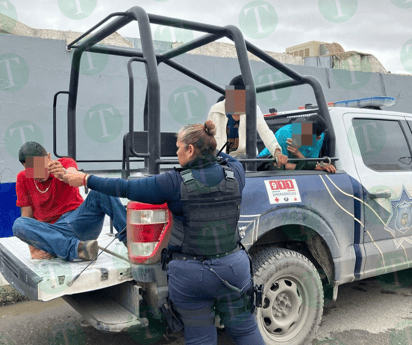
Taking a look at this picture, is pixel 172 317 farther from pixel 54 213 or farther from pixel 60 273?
pixel 54 213

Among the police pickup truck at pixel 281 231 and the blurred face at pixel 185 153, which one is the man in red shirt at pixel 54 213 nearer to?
the police pickup truck at pixel 281 231

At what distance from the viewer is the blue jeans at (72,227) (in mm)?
3188

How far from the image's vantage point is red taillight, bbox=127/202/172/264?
268 cm

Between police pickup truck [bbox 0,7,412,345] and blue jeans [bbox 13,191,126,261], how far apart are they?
5.1 inches

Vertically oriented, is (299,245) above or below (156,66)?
below

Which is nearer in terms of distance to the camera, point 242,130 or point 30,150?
point 30,150

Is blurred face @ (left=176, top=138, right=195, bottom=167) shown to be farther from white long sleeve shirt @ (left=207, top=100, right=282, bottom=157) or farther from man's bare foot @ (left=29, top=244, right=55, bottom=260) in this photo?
man's bare foot @ (left=29, top=244, right=55, bottom=260)

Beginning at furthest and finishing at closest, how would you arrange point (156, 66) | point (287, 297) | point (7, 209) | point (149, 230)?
point (7, 209) → point (287, 297) → point (156, 66) → point (149, 230)

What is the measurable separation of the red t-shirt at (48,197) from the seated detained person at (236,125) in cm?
129

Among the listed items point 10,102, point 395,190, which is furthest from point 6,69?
point 395,190

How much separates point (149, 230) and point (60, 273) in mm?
651

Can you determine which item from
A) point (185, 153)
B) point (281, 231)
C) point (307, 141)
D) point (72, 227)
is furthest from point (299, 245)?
point (72, 227)

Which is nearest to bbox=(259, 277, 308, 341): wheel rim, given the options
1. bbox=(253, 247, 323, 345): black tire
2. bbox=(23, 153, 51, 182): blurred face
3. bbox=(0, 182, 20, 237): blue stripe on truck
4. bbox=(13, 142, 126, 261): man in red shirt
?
bbox=(253, 247, 323, 345): black tire

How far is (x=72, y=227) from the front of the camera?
3521 mm
